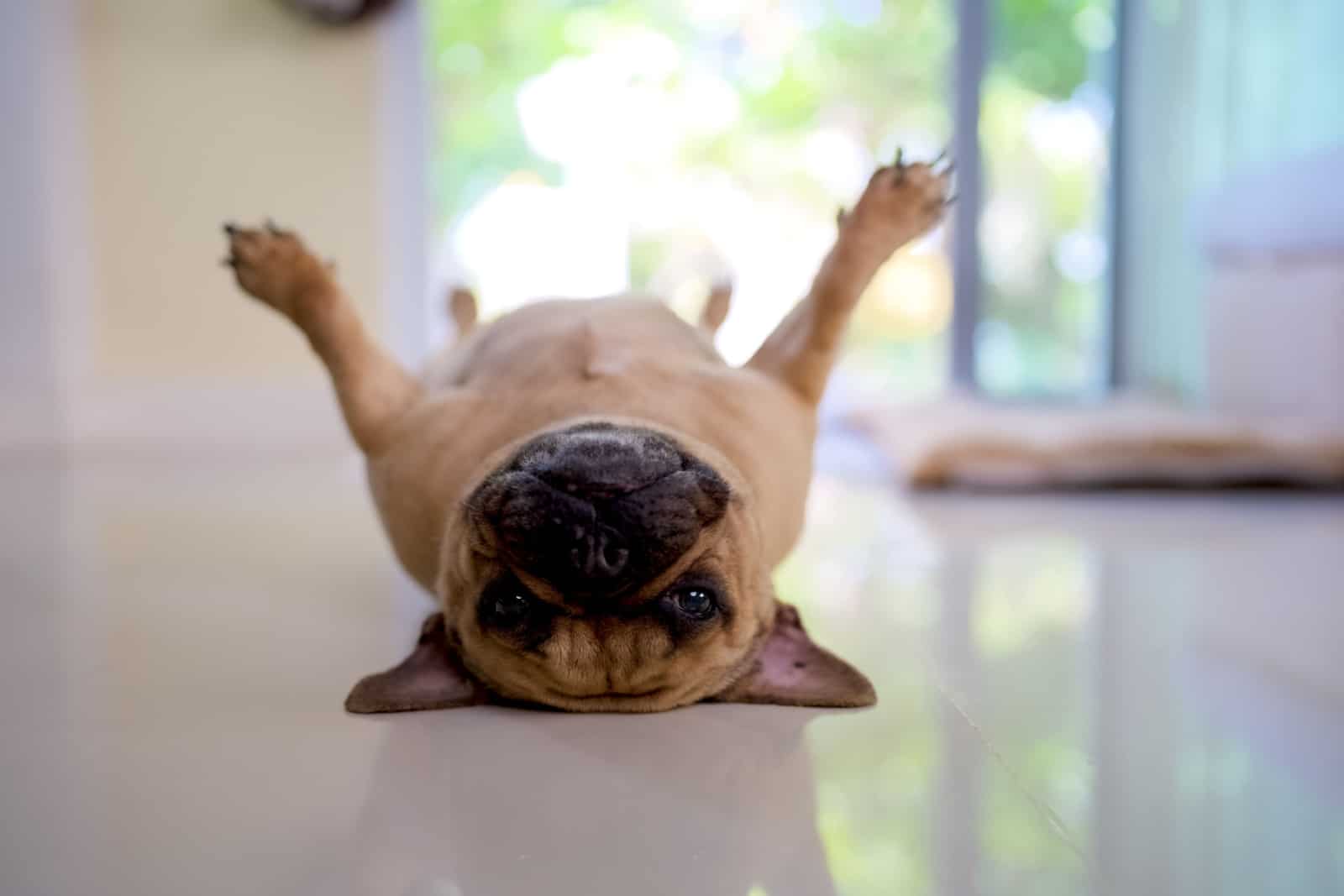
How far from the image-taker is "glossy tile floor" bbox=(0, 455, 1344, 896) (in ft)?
3.25

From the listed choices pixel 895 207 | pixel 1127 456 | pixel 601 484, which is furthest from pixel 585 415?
pixel 1127 456

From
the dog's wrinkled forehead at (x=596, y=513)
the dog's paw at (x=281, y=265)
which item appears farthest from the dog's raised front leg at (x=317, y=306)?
the dog's wrinkled forehead at (x=596, y=513)

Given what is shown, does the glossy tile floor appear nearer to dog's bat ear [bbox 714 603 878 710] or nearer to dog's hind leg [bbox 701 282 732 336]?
dog's bat ear [bbox 714 603 878 710]

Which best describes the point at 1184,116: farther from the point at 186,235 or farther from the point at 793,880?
the point at 793,880

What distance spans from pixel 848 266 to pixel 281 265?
802 mm

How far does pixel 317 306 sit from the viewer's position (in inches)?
70.7

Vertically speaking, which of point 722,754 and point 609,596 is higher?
point 609,596

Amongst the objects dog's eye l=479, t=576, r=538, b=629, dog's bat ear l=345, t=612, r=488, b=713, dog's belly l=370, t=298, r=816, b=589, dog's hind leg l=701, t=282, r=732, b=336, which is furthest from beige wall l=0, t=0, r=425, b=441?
dog's eye l=479, t=576, r=538, b=629

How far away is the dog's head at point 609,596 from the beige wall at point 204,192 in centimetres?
308

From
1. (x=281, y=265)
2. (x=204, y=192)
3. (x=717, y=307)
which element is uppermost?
(x=204, y=192)

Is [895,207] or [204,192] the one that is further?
[204,192]

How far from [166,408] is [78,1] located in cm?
132

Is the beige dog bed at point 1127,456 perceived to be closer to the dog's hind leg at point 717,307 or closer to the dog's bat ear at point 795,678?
the dog's hind leg at point 717,307

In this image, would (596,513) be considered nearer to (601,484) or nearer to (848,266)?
(601,484)
